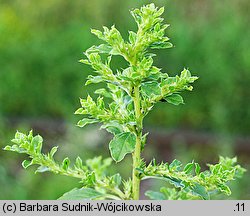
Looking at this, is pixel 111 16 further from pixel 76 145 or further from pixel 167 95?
pixel 167 95

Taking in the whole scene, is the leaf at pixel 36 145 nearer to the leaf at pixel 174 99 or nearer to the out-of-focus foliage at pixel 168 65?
the leaf at pixel 174 99

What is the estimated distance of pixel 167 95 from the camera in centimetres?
95

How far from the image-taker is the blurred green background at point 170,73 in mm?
5531

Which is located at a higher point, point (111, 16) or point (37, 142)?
point (111, 16)

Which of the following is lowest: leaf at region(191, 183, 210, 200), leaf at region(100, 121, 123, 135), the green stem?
leaf at region(191, 183, 210, 200)

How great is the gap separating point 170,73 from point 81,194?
4.79m

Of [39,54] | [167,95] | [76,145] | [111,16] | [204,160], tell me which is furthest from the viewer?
[111,16]

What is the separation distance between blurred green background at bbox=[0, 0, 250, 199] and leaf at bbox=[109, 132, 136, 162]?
4.07 metres

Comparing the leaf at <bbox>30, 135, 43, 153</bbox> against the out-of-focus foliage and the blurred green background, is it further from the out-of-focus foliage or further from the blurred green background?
the out-of-focus foliage

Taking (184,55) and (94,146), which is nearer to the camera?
(94,146)

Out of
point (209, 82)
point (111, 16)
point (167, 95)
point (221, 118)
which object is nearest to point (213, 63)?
point (209, 82)

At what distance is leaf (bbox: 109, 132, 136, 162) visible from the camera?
92cm

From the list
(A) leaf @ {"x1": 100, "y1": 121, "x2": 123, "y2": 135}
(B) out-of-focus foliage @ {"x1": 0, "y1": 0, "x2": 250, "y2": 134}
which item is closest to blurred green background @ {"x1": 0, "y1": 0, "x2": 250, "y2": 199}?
(B) out-of-focus foliage @ {"x1": 0, "y1": 0, "x2": 250, "y2": 134}

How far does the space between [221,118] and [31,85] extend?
2047mm
